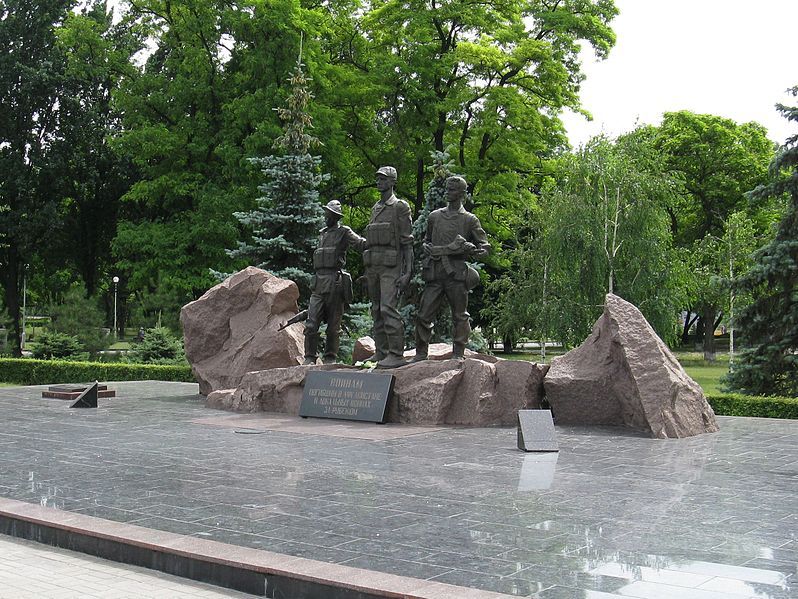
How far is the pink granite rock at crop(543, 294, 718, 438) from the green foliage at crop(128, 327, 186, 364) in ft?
47.3

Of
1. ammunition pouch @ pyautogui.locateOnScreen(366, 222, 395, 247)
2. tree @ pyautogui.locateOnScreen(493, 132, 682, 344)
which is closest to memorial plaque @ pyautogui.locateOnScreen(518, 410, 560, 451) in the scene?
ammunition pouch @ pyautogui.locateOnScreen(366, 222, 395, 247)

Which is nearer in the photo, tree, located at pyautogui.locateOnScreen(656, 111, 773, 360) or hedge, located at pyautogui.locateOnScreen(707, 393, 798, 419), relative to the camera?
hedge, located at pyautogui.locateOnScreen(707, 393, 798, 419)

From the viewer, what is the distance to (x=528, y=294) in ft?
101

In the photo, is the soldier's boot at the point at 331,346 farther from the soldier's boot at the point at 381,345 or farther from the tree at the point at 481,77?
the tree at the point at 481,77

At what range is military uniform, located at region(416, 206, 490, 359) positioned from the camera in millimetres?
13445

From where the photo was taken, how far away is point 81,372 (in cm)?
2375

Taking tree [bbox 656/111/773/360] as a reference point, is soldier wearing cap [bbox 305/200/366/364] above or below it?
below

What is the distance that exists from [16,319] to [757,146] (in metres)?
34.6

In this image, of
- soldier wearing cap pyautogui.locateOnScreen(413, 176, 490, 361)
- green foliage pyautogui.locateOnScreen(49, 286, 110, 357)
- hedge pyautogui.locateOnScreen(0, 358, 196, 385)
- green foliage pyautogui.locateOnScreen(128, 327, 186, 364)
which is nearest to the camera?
soldier wearing cap pyautogui.locateOnScreen(413, 176, 490, 361)

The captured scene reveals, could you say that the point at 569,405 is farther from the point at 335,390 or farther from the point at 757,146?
the point at 757,146

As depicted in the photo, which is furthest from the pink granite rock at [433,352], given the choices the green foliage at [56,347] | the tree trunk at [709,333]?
the tree trunk at [709,333]

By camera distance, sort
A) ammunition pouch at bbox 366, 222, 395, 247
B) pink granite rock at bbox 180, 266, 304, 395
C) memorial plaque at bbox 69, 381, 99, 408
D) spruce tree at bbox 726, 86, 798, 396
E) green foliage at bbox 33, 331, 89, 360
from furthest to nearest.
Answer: green foliage at bbox 33, 331, 89, 360, spruce tree at bbox 726, 86, 798, 396, pink granite rock at bbox 180, 266, 304, 395, memorial plaque at bbox 69, 381, 99, 408, ammunition pouch at bbox 366, 222, 395, 247

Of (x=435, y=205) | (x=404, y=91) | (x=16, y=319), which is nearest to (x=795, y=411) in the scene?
(x=435, y=205)

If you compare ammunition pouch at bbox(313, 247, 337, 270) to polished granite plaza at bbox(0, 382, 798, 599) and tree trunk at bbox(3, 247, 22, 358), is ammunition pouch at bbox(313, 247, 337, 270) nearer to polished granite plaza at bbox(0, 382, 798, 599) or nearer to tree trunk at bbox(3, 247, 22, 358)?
polished granite plaza at bbox(0, 382, 798, 599)
